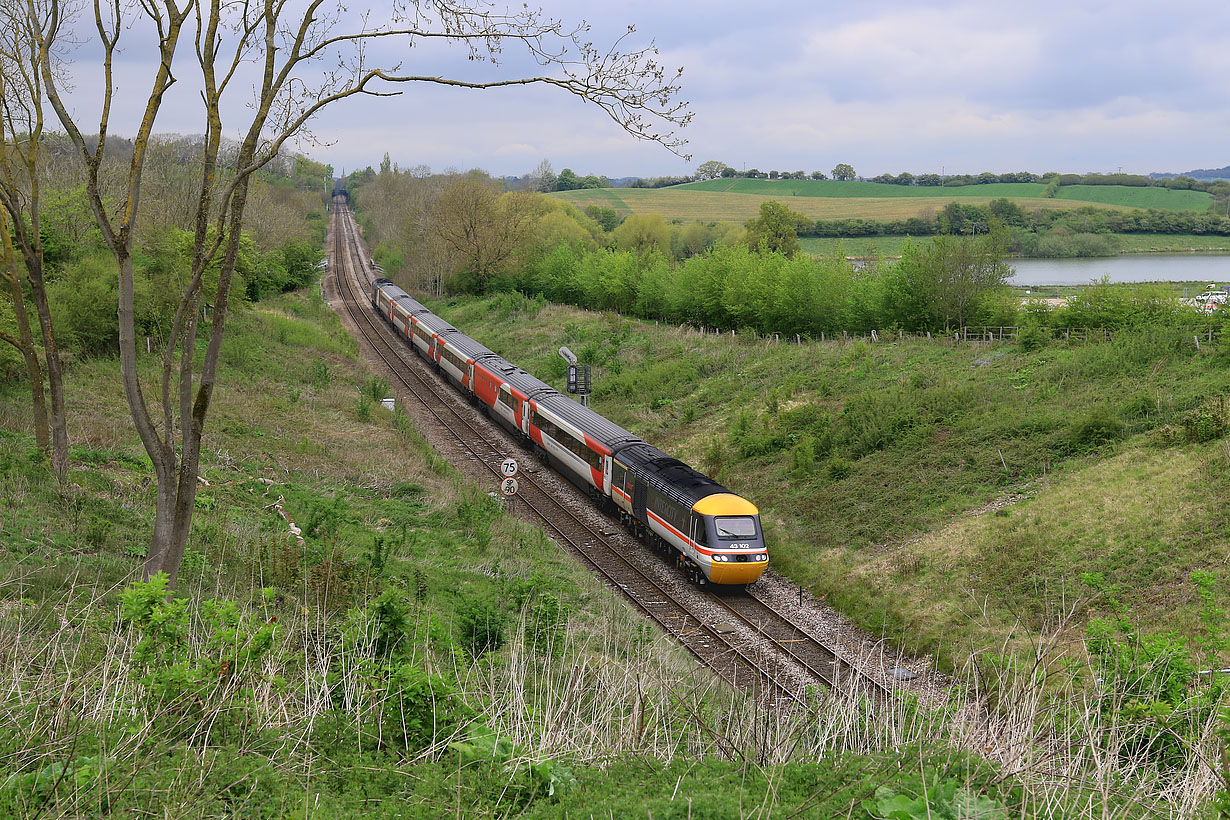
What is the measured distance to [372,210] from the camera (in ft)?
351

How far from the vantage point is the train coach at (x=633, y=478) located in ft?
58.9

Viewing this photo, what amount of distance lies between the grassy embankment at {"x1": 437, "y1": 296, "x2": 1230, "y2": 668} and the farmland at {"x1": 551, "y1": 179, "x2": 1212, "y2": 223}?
257 ft

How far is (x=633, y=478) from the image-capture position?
837 inches

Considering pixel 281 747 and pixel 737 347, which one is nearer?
pixel 281 747

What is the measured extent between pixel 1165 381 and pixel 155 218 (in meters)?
36.7

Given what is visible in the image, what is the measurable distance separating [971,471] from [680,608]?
379 inches

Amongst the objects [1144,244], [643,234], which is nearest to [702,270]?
[643,234]

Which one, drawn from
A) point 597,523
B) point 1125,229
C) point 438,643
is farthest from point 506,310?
point 1125,229

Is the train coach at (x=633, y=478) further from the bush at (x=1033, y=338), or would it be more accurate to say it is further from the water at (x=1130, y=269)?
the water at (x=1130, y=269)

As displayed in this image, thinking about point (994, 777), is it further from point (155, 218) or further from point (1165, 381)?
point (155, 218)

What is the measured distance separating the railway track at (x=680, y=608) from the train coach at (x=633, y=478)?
0.76m

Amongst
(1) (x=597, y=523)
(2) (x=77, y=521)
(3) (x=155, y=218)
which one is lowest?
(1) (x=597, y=523)

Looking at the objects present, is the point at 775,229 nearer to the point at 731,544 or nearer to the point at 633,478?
the point at 633,478

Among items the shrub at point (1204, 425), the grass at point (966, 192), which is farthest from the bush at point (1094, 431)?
the grass at point (966, 192)
